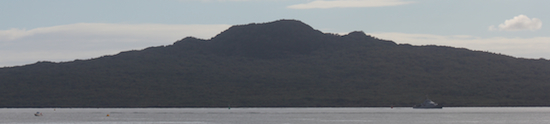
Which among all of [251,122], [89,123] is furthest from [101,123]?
[251,122]

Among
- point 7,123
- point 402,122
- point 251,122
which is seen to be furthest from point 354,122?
point 7,123

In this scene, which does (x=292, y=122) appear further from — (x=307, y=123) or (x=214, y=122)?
(x=214, y=122)

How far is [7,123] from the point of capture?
134m

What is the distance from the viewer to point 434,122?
13425 centimetres

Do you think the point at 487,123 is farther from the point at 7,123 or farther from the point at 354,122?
the point at 7,123

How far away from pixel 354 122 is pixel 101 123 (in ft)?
152

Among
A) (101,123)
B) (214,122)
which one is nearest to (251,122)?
(214,122)

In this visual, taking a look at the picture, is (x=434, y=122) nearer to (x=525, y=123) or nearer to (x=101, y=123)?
(x=525, y=123)

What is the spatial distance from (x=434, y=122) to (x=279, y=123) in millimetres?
28431

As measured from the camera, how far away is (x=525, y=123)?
131m

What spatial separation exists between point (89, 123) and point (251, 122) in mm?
29939

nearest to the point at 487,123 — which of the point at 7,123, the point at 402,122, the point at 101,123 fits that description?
the point at 402,122

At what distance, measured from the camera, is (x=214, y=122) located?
455ft

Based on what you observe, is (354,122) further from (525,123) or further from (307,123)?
(525,123)
